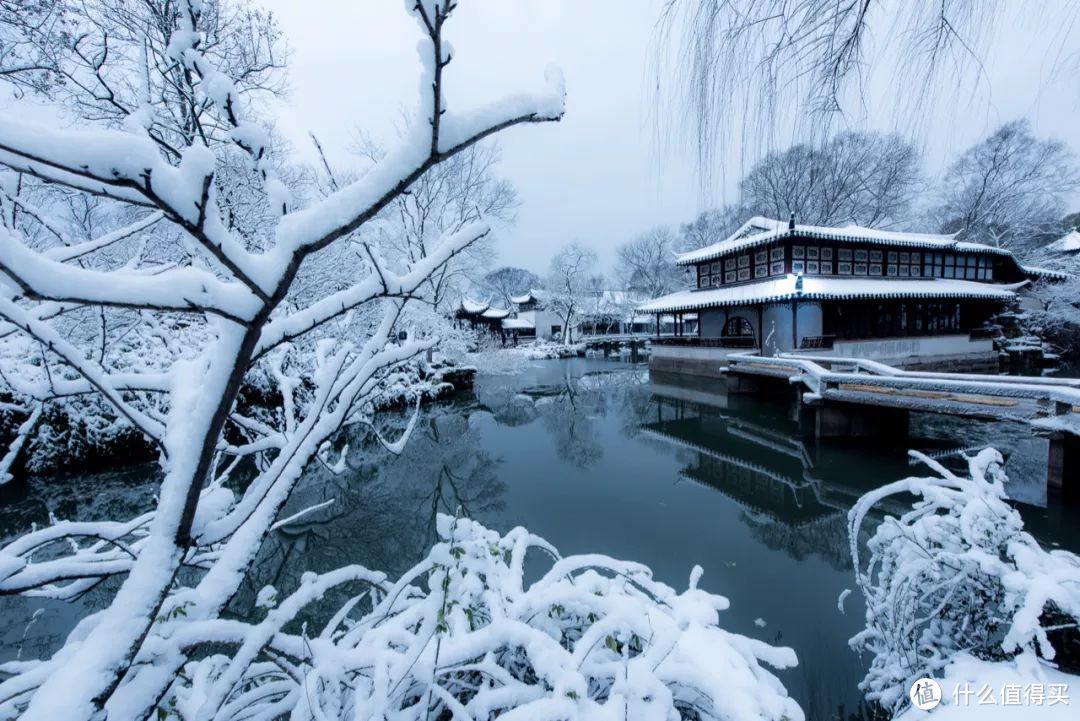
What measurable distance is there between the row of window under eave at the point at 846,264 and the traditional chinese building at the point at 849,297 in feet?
0.15

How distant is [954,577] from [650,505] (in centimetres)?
443

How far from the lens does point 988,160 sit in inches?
830

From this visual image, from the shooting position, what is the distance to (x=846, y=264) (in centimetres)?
1789

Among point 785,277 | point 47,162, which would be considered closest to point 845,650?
point 47,162

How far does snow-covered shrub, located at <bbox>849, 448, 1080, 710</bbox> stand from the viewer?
2209mm

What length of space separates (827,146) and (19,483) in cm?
1213

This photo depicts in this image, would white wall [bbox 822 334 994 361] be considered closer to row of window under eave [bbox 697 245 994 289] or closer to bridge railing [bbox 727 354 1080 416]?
row of window under eave [bbox 697 245 994 289]

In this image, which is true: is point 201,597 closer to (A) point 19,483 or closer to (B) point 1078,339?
(A) point 19,483

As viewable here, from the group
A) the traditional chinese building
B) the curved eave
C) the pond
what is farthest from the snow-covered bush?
the curved eave

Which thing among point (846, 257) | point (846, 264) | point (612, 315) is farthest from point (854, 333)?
point (612, 315)

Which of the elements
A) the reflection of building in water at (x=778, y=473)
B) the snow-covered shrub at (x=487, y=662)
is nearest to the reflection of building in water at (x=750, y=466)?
the reflection of building in water at (x=778, y=473)

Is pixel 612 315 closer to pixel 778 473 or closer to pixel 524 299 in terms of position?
pixel 524 299

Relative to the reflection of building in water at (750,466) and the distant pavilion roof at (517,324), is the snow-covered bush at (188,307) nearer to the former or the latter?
the reflection of building in water at (750,466)

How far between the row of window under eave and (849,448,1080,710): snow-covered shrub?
17186 millimetres
